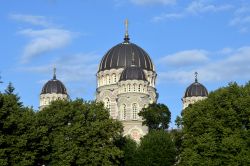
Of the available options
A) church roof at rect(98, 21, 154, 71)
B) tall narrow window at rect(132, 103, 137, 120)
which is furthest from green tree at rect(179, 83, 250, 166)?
church roof at rect(98, 21, 154, 71)

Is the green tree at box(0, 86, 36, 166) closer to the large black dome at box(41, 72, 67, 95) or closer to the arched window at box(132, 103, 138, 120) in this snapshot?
the arched window at box(132, 103, 138, 120)

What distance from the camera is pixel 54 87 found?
123m

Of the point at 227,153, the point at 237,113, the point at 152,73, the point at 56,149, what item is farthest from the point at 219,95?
the point at 152,73

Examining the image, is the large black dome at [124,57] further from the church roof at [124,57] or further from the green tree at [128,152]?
the green tree at [128,152]

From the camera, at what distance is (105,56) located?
118m

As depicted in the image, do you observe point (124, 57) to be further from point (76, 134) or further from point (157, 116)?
point (76, 134)

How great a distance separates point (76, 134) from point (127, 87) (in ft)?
138

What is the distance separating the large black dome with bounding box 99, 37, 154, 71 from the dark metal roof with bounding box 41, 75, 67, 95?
1135cm

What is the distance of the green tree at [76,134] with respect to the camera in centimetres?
6059

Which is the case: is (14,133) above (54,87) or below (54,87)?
below

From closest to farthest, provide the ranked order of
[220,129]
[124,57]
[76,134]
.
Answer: [220,129] → [76,134] → [124,57]

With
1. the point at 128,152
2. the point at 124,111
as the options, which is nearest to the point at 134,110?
the point at 124,111

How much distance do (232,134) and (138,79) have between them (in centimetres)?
4593

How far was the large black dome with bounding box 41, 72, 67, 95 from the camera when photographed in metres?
123
